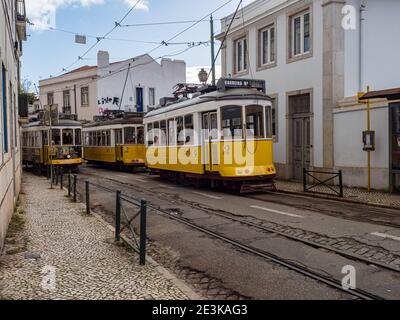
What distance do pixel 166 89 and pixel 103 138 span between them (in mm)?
18239

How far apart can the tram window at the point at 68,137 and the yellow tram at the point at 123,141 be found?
249cm

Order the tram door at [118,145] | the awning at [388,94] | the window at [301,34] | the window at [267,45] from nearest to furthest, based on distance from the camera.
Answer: the awning at [388,94] < the window at [301,34] < the window at [267,45] < the tram door at [118,145]

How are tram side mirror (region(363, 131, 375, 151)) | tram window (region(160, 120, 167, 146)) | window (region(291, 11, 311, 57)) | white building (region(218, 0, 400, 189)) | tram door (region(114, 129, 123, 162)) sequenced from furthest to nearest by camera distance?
1. tram door (region(114, 129, 123, 162))
2. tram window (region(160, 120, 167, 146))
3. window (region(291, 11, 311, 57))
4. white building (region(218, 0, 400, 189))
5. tram side mirror (region(363, 131, 375, 151))

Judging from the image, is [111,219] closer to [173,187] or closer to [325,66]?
[173,187]

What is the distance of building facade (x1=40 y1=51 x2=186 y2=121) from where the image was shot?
40.0 metres

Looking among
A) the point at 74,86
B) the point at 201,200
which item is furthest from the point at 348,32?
the point at 74,86

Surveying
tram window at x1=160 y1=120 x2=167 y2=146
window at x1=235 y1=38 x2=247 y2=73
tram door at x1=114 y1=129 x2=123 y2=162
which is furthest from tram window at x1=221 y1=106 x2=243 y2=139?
tram door at x1=114 y1=129 x2=123 y2=162

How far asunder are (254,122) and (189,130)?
2.42 m

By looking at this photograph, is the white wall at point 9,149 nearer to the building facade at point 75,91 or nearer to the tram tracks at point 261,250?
the tram tracks at point 261,250

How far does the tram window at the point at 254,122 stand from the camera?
13656mm

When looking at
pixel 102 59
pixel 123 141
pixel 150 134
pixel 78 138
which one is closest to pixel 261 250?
pixel 150 134

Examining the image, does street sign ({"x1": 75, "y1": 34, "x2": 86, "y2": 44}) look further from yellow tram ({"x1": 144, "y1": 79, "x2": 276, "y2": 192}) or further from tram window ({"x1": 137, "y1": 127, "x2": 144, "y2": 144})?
yellow tram ({"x1": 144, "y1": 79, "x2": 276, "y2": 192})
